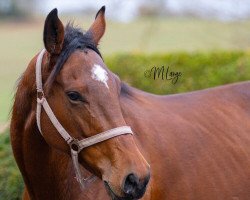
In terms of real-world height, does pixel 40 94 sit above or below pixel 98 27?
below

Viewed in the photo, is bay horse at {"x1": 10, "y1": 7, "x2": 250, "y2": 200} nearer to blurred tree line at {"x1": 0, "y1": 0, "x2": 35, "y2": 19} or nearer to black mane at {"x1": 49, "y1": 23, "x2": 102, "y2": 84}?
black mane at {"x1": 49, "y1": 23, "x2": 102, "y2": 84}

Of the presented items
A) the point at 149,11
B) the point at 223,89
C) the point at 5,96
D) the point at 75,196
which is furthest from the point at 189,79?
the point at 5,96

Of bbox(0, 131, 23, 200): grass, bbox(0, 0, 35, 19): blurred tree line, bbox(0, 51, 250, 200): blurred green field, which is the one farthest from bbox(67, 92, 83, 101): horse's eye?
Result: bbox(0, 0, 35, 19): blurred tree line

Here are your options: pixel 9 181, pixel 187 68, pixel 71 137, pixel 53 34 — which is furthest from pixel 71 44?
pixel 187 68

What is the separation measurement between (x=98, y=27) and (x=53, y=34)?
1.30 feet

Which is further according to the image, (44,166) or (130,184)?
(44,166)

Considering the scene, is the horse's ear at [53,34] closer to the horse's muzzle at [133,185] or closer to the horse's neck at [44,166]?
the horse's neck at [44,166]

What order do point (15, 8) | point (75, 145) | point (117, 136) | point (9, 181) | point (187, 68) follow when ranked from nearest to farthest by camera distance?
point (117, 136) < point (75, 145) < point (9, 181) < point (187, 68) < point (15, 8)

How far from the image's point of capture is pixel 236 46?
1329cm

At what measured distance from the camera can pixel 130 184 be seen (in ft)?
10.6

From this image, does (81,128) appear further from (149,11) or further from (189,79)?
(149,11)

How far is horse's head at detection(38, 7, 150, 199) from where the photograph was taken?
128 inches

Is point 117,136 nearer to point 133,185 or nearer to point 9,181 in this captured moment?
point 133,185

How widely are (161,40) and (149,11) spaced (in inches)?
395
